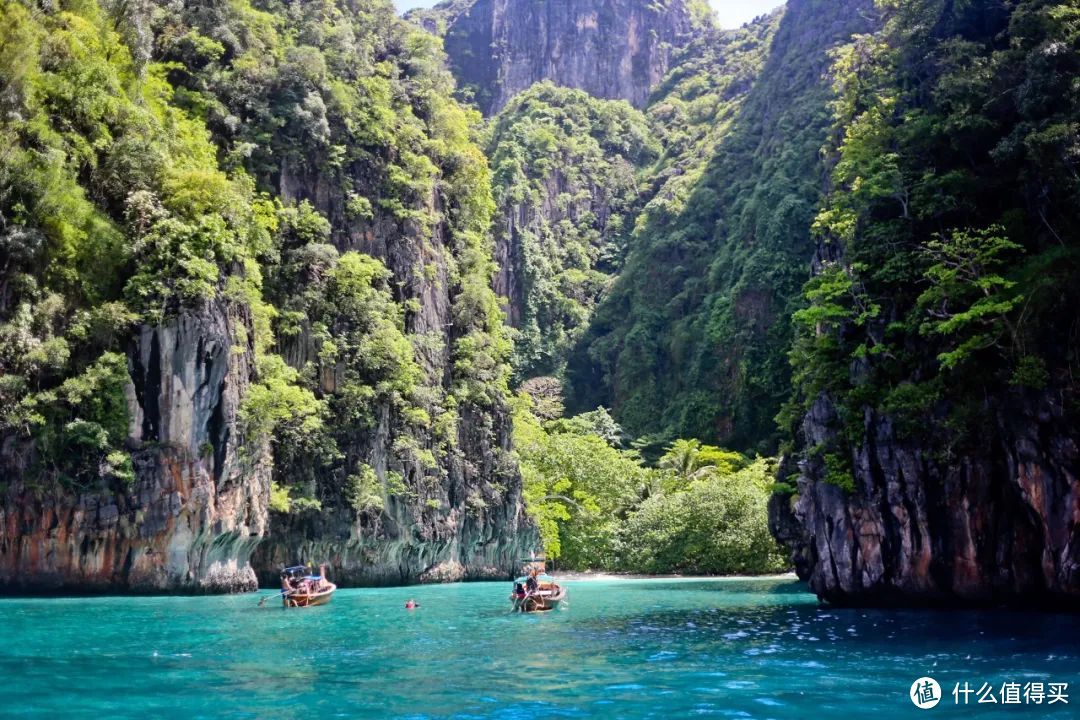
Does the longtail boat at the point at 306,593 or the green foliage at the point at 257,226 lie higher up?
the green foliage at the point at 257,226

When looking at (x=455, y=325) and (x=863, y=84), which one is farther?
(x=455, y=325)

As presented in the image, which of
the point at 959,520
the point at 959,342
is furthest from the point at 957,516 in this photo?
the point at 959,342

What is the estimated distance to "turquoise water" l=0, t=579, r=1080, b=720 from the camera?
482 inches

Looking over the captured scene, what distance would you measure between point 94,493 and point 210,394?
4.81 metres

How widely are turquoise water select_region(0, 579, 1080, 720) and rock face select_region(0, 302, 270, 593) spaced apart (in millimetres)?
3831

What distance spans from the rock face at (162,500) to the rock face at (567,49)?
273ft

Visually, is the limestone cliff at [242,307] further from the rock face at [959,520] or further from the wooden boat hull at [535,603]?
the rock face at [959,520]

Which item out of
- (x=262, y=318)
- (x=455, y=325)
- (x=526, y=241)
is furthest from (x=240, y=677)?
(x=526, y=241)

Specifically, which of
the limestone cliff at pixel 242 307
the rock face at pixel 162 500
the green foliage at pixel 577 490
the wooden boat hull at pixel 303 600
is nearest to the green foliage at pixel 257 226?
the limestone cliff at pixel 242 307

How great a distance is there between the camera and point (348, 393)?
39.8 meters

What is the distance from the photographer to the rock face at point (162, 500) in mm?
29484

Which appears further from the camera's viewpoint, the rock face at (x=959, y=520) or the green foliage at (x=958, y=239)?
the green foliage at (x=958, y=239)

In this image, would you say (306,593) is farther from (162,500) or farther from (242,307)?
(242,307)

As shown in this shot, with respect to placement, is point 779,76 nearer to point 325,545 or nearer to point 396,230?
point 396,230
